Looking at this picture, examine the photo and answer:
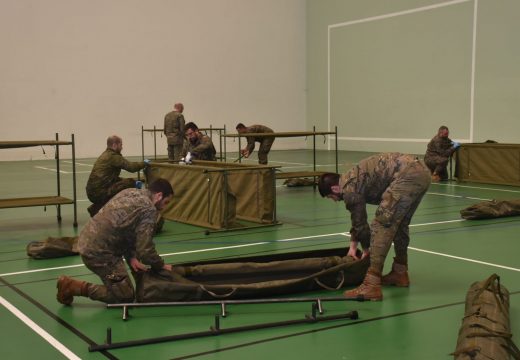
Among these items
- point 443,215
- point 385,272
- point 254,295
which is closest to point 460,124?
point 443,215

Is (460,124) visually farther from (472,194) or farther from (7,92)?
(7,92)

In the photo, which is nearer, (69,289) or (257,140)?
(69,289)

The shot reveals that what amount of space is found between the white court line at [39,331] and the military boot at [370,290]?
2.45 m

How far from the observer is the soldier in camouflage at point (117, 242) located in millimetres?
5824

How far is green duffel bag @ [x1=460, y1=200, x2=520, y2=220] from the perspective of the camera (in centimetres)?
1046

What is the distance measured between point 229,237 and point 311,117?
2058cm

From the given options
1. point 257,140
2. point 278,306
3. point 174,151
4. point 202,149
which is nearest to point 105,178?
point 202,149

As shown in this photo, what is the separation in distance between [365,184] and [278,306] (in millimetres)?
1365

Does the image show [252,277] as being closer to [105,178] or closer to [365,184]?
[365,184]

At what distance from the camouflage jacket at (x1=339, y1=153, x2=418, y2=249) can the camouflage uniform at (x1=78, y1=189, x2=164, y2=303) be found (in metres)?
1.75

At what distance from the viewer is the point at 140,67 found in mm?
25766

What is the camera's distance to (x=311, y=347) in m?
4.86

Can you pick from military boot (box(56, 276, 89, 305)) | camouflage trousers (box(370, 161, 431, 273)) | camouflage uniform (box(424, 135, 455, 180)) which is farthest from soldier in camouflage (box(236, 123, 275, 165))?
military boot (box(56, 276, 89, 305))

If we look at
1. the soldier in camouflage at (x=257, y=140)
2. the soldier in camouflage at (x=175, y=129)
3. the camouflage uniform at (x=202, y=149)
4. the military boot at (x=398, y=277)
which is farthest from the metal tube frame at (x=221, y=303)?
the soldier in camouflage at (x=175, y=129)
